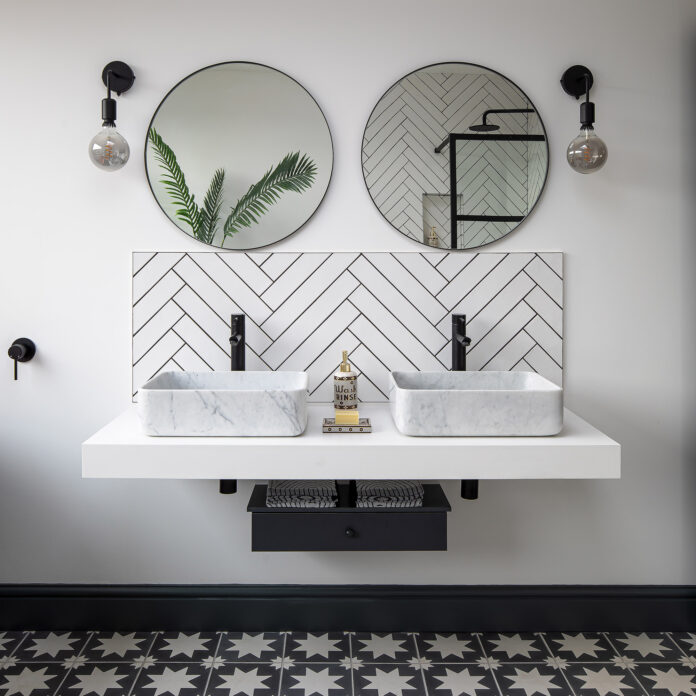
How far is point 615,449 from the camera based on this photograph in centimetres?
168

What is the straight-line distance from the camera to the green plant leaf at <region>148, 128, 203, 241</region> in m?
2.15

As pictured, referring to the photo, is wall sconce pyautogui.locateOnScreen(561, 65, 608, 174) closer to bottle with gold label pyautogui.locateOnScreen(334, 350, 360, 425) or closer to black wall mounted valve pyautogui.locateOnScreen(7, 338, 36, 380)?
bottle with gold label pyautogui.locateOnScreen(334, 350, 360, 425)

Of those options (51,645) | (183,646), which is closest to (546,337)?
(183,646)

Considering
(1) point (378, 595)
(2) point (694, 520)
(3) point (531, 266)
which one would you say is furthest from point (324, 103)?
(2) point (694, 520)

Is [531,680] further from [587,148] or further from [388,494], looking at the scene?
[587,148]

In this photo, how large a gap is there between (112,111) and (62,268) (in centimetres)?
56

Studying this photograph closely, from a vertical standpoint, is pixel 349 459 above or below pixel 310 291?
below

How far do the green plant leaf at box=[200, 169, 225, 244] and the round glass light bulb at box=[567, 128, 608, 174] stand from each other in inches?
44.9

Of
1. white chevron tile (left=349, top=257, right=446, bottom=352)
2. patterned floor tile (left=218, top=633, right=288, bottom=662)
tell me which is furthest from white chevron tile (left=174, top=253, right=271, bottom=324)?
patterned floor tile (left=218, top=633, right=288, bottom=662)

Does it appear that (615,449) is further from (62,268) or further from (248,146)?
(62,268)

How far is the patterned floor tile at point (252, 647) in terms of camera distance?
2117mm

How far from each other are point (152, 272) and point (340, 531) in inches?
42.0

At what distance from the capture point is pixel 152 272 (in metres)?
2.19

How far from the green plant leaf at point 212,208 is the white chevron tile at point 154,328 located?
26 cm
